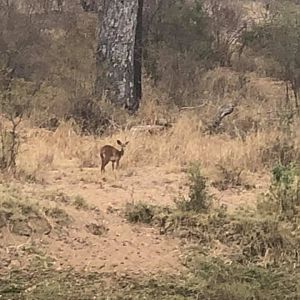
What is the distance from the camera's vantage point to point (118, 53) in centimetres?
1327

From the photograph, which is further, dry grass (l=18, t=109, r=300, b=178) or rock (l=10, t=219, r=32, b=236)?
dry grass (l=18, t=109, r=300, b=178)

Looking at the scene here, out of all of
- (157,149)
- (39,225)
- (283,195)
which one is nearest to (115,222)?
(39,225)

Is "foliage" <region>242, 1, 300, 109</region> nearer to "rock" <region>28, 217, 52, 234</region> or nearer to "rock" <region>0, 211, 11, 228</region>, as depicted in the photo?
"rock" <region>28, 217, 52, 234</region>

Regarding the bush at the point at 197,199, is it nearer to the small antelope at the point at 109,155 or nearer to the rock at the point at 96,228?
the rock at the point at 96,228

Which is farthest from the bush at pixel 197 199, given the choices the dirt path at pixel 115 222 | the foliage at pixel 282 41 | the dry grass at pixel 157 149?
the foliage at pixel 282 41

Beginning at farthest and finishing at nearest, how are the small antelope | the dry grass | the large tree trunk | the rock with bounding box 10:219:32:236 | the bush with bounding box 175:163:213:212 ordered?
1. the large tree trunk
2. the dry grass
3. the small antelope
4. the bush with bounding box 175:163:213:212
5. the rock with bounding box 10:219:32:236

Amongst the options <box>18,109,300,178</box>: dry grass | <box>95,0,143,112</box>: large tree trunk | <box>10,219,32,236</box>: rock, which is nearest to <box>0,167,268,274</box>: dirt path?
<box>10,219,32,236</box>: rock

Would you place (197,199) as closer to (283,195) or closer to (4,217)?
(283,195)

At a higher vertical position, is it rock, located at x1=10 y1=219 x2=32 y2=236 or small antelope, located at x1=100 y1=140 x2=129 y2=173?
small antelope, located at x1=100 y1=140 x2=129 y2=173

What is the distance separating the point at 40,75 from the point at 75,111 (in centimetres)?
234

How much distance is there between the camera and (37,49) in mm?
14984

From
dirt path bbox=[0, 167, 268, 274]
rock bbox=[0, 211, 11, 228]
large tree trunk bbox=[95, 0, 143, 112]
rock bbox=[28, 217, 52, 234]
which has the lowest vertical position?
dirt path bbox=[0, 167, 268, 274]

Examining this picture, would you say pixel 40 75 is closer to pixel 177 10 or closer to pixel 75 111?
pixel 75 111

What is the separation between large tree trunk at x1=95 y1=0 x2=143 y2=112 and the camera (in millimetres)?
12977
